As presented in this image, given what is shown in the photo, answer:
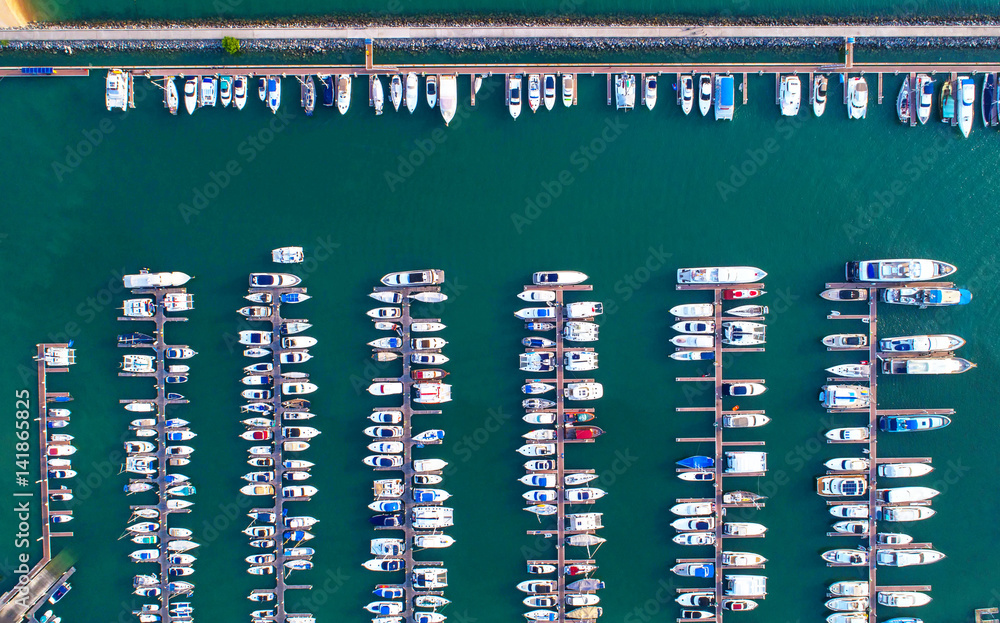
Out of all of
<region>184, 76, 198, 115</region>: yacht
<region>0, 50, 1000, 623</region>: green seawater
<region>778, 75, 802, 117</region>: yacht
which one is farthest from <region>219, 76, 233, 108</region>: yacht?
<region>778, 75, 802, 117</region>: yacht

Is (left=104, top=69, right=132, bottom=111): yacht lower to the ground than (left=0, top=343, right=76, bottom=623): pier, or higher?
higher

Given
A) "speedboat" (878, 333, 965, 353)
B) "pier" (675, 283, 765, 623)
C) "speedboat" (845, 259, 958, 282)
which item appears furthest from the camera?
"pier" (675, 283, 765, 623)

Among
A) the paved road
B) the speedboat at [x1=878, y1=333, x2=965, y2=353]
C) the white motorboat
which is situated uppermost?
the paved road

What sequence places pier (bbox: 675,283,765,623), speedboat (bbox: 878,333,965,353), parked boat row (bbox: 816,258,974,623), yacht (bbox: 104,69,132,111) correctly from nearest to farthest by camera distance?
speedboat (bbox: 878,333,965,353) < parked boat row (bbox: 816,258,974,623) < yacht (bbox: 104,69,132,111) < pier (bbox: 675,283,765,623)

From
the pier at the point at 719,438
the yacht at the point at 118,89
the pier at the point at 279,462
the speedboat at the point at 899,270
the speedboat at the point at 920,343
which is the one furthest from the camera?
the pier at the point at 279,462

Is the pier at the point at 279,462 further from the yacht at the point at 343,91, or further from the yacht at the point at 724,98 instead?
the yacht at the point at 724,98

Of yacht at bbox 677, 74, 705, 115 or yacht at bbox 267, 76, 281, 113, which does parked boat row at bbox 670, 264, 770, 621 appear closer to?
yacht at bbox 677, 74, 705, 115

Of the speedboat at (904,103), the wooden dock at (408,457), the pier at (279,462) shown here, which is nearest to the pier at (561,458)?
the wooden dock at (408,457)
